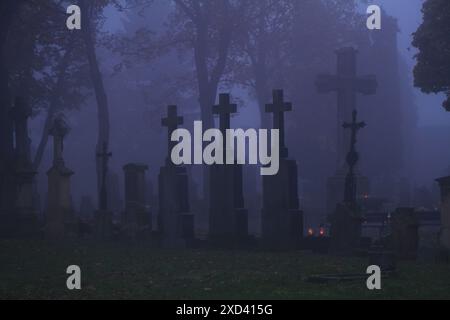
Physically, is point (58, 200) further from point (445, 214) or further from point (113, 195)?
point (113, 195)

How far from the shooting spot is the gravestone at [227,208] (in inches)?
707

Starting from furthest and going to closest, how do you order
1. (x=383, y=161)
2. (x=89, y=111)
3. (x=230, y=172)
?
(x=89, y=111) → (x=383, y=161) → (x=230, y=172)

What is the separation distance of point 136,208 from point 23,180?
388cm

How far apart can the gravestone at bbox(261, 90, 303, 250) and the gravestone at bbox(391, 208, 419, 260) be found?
2.64 metres

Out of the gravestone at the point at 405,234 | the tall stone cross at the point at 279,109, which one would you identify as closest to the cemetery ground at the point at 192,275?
the gravestone at the point at 405,234

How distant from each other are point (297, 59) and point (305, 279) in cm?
3208

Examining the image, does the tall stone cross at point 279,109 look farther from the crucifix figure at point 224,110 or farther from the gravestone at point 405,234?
the gravestone at point 405,234

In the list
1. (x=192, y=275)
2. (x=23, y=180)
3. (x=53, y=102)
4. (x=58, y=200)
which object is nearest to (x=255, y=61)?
(x=53, y=102)

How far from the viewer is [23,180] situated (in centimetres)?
2170

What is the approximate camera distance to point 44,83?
116 ft

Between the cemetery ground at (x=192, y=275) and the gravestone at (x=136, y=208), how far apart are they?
2514mm
